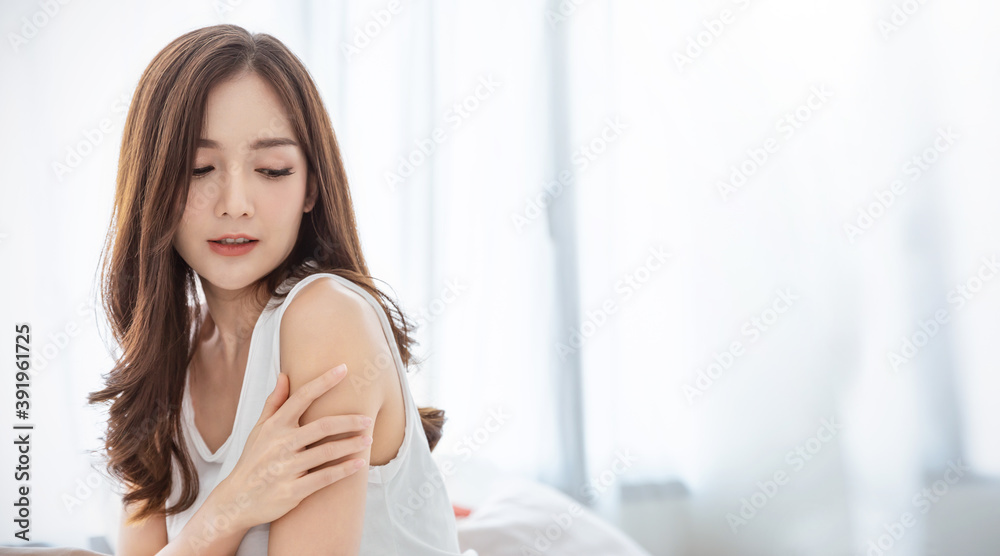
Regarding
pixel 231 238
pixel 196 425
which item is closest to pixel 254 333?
pixel 231 238

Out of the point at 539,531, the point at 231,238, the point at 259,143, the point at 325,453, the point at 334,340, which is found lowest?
the point at 539,531

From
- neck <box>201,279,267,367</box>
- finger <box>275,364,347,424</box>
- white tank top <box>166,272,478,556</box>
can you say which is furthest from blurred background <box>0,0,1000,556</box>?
finger <box>275,364,347,424</box>

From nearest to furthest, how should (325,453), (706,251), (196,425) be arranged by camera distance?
(325,453) → (196,425) → (706,251)

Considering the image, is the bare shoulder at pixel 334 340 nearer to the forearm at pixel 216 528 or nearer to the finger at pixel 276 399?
the finger at pixel 276 399

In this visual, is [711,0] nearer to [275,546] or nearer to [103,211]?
[103,211]

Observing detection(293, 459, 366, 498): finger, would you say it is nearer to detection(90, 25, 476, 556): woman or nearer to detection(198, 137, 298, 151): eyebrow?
detection(90, 25, 476, 556): woman

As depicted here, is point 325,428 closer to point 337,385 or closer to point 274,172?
point 337,385

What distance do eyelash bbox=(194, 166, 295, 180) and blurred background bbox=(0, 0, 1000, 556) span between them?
3.52ft

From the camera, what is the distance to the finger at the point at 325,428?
0.74 metres

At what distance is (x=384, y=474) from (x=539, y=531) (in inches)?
24.8

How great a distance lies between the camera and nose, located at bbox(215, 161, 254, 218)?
82 centimetres

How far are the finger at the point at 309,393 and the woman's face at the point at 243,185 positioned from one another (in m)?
0.21

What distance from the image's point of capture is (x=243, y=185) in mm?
827

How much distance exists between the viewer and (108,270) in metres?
0.98
